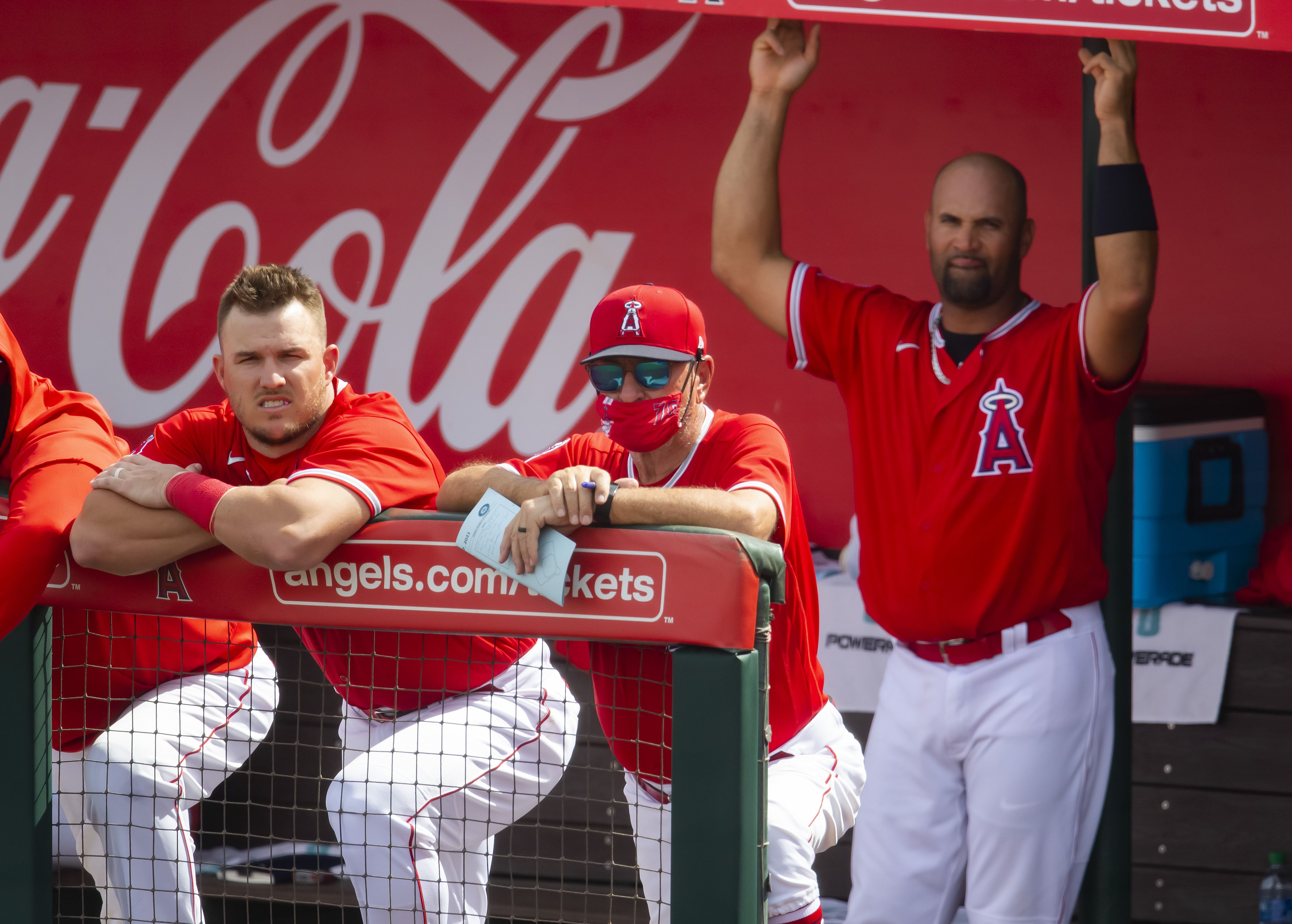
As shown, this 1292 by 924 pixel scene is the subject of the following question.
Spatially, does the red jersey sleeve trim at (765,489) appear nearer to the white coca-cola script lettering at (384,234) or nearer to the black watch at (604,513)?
the black watch at (604,513)

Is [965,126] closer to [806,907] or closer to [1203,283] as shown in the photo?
[1203,283]

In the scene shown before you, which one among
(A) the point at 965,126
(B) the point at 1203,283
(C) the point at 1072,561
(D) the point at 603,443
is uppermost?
(A) the point at 965,126

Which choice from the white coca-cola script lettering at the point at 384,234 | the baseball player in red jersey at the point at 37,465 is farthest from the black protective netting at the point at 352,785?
the white coca-cola script lettering at the point at 384,234

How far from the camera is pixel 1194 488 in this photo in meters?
4.29

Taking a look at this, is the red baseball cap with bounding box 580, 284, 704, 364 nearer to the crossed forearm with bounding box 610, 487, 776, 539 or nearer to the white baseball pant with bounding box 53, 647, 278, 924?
the crossed forearm with bounding box 610, 487, 776, 539

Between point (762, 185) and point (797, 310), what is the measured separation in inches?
11.6

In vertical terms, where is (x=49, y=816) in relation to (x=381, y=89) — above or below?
below

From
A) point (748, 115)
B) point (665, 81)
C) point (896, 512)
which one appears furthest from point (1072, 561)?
point (665, 81)

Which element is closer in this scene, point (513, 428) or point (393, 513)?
point (393, 513)

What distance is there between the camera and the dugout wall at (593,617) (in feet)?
7.22

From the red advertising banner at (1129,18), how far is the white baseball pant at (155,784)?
63.4 inches

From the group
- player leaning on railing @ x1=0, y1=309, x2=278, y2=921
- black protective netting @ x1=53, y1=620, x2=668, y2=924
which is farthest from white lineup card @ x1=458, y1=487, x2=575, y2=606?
player leaning on railing @ x1=0, y1=309, x2=278, y2=921

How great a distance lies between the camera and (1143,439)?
14.0ft

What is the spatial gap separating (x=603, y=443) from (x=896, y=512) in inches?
25.9
